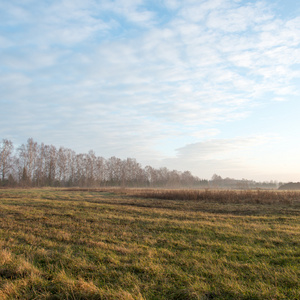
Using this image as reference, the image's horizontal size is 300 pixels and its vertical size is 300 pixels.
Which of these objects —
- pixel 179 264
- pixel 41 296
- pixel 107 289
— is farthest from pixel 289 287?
pixel 41 296

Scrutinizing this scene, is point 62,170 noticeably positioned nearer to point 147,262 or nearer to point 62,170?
point 62,170

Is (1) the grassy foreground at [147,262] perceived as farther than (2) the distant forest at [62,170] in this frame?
No

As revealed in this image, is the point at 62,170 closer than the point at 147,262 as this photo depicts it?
No

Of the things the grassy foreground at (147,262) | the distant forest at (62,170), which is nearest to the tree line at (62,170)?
the distant forest at (62,170)

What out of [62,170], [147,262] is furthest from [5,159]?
[147,262]

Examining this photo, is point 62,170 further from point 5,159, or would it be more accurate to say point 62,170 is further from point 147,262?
point 147,262

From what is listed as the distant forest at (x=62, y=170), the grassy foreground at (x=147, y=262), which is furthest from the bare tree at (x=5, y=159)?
the grassy foreground at (x=147, y=262)

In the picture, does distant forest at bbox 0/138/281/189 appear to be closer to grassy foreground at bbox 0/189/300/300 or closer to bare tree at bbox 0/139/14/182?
bare tree at bbox 0/139/14/182

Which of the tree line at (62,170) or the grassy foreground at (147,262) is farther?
the tree line at (62,170)

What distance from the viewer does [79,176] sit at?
77.4 metres

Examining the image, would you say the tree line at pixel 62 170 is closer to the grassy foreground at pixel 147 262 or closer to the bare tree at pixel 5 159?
the bare tree at pixel 5 159

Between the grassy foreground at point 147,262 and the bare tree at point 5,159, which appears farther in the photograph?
the bare tree at point 5,159

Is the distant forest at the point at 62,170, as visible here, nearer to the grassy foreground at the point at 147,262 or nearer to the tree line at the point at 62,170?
the tree line at the point at 62,170

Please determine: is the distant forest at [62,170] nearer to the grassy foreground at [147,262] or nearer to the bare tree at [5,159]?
the bare tree at [5,159]
